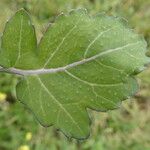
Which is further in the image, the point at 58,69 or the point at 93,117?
the point at 93,117

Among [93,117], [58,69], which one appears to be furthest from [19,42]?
[93,117]

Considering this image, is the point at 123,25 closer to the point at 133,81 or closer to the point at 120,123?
the point at 133,81

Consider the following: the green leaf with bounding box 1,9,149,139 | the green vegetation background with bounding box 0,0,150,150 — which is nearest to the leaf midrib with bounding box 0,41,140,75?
the green leaf with bounding box 1,9,149,139

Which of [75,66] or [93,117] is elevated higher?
[75,66]

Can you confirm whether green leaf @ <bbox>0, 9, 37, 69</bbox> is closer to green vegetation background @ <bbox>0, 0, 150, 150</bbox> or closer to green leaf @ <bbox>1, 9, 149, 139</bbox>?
green leaf @ <bbox>1, 9, 149, 139</bbox>

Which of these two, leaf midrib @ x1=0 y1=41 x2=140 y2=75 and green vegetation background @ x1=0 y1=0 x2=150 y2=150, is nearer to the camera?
leaf midrib @ x1=0 y1=41 x2=140 y2=75

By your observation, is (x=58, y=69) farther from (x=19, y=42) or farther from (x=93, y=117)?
(x=93, y=117)

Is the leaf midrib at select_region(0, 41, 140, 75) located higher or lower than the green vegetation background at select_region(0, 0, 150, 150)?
higher
